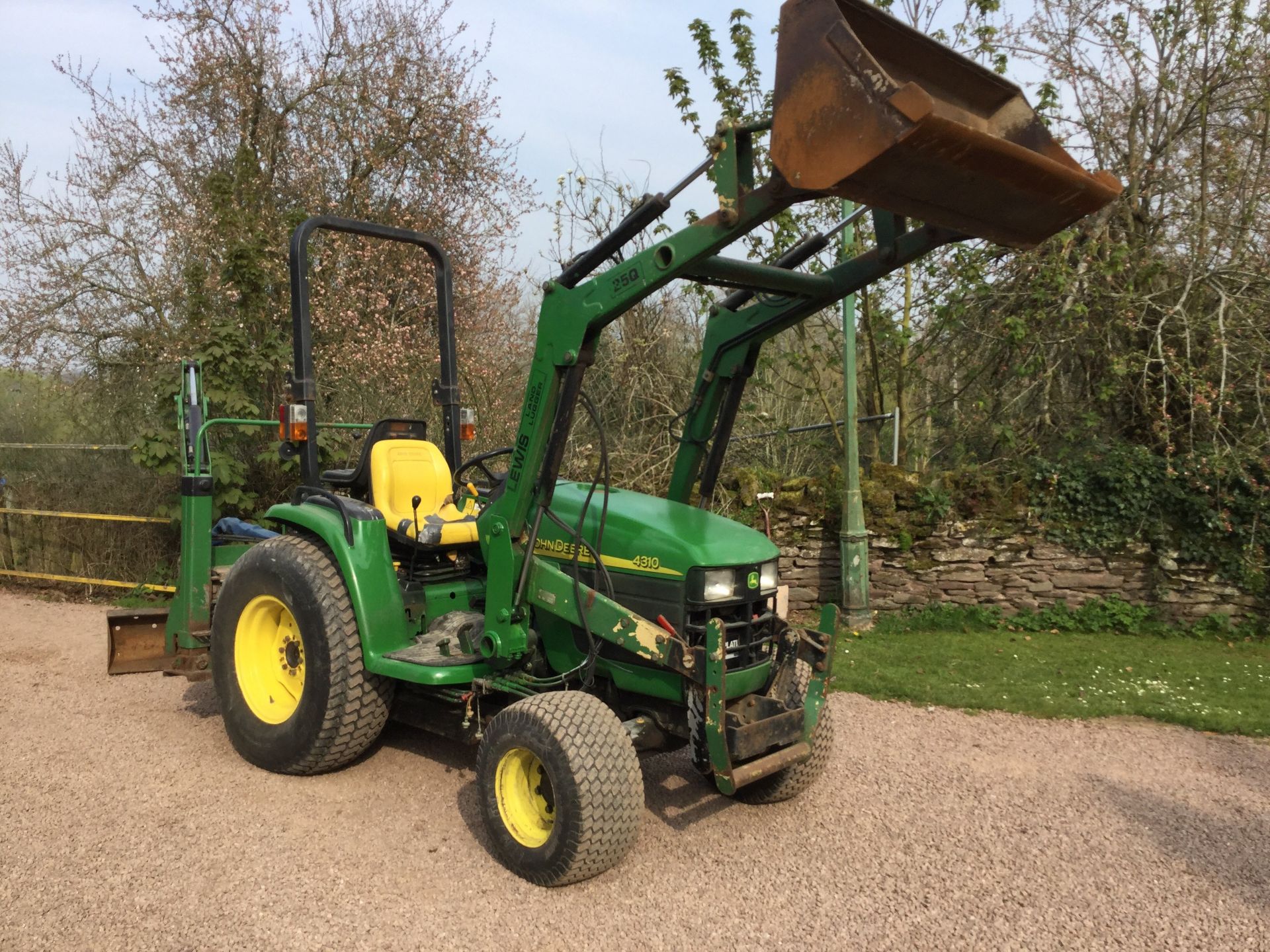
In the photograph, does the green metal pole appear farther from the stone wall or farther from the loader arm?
the loader arm

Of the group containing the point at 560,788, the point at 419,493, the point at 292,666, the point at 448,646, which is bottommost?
the point at 560,788

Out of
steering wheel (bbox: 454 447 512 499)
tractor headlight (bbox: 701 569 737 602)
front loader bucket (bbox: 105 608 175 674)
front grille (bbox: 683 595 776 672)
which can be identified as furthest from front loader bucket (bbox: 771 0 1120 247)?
front loader bucket (bbox: 105 608 175 674)

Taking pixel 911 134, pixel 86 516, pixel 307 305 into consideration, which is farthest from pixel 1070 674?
pixel 86 516

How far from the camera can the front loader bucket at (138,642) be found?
18.1 ft

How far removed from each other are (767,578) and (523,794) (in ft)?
4.24

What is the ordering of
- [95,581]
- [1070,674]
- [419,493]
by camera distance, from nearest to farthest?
[419,493], [1070,674], [95,581]

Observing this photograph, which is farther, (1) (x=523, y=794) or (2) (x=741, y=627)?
(2) (x=741, y=627)

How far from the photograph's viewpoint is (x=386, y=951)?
2852 mm

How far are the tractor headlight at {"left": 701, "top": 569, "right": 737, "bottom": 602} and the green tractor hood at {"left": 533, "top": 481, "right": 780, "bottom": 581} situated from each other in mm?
41

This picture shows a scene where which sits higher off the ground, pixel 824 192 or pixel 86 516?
pixel 824 192

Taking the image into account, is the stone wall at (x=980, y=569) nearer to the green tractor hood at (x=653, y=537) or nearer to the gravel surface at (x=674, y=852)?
the gravel surface at (x=674, y=852)

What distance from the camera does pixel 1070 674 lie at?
620cm

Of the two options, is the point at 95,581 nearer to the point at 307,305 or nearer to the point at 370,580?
the point at 307,305

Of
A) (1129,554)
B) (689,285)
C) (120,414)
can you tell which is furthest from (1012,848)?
(120,414)
